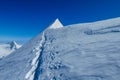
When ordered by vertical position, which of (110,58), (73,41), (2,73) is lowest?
A: (2,73)

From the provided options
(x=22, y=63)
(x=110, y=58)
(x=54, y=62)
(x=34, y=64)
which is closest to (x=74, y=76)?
(x=110, y=58)

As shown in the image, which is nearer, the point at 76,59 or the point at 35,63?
the point at 76,59

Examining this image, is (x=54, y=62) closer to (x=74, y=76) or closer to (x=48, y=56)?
(x=48, y=56)

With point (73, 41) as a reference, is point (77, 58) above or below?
below

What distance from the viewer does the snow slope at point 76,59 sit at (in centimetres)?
1364

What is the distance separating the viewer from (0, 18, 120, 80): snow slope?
13641 millimetres

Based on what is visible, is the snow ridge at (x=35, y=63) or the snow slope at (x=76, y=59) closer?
the snow slope at (x=76, y=59)

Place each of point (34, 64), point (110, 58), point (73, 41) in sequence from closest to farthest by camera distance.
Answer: point (110, 58)
point (34, 64)
point (73, 41)

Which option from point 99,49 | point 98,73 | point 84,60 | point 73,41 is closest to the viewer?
point 98,73

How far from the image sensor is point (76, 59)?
54.7 feet

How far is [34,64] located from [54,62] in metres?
2.63

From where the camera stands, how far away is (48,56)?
2016 cm

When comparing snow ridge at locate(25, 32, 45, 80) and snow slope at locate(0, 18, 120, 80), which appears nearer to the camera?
snow slope at locate(0, 18, 120, 80)

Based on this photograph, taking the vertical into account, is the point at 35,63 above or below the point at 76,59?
below
